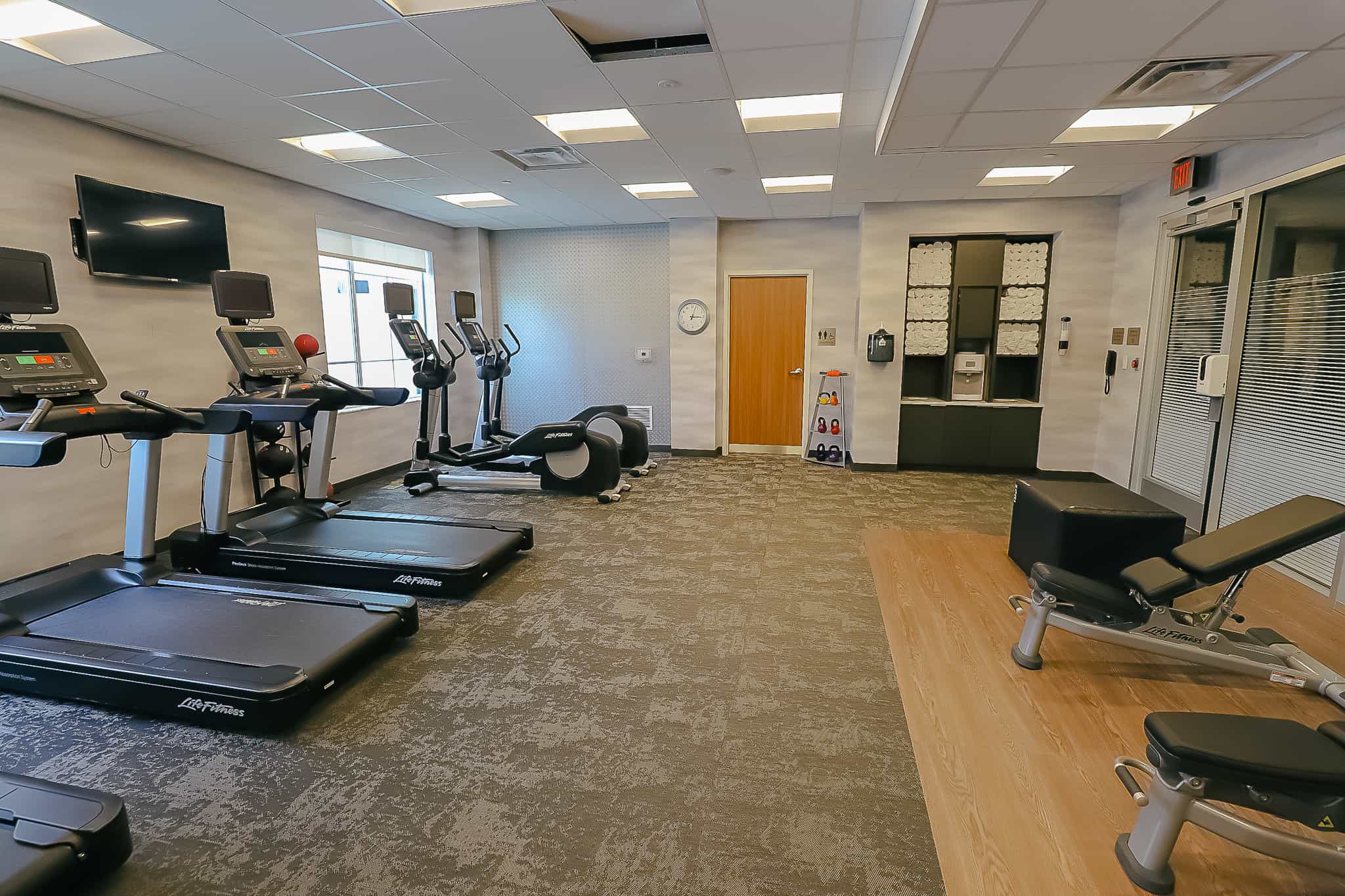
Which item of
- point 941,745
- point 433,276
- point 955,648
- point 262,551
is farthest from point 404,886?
point 433,276

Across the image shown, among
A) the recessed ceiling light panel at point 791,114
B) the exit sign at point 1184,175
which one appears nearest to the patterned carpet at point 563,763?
the recessed ceiling light panel at point 791,114

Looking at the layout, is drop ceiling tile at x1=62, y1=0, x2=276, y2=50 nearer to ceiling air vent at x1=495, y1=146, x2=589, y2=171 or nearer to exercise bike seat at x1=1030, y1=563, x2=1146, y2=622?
ceiling air vent at x1=495, y1=146, x2=589, y2=171

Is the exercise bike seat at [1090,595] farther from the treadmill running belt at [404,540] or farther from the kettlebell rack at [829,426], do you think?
the kettlebell rack at [829,426]

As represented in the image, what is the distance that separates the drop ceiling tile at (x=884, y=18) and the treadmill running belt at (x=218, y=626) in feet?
→ 11.2

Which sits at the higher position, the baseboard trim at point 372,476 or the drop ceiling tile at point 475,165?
the drop ceiling tile at point 475,165

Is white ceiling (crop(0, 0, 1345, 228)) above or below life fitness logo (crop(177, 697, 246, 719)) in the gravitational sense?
above

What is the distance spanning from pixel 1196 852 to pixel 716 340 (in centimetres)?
634

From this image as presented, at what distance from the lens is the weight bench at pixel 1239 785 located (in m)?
1.62

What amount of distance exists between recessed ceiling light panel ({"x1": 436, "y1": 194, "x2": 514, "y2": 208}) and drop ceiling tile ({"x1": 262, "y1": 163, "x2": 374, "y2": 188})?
916 millimetres

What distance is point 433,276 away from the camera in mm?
7645

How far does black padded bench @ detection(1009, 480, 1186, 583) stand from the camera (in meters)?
3.40

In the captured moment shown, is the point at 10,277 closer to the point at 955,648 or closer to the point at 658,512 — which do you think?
the point at 658,512

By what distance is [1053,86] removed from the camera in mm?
3355

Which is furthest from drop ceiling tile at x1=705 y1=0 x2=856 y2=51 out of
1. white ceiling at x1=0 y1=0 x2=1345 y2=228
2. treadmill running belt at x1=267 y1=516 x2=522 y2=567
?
treadmill running belt at x1=267 y1=516 x2=522 y2=567
